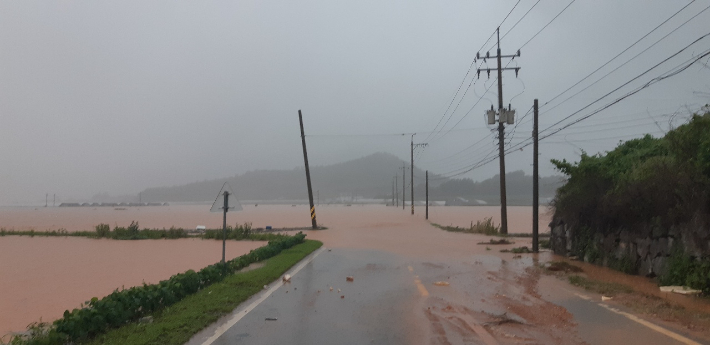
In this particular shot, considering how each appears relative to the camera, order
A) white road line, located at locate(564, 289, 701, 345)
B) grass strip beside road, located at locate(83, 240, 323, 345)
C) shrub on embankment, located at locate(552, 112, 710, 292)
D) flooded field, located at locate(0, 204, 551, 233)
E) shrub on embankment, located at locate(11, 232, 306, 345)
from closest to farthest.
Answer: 1. shrub on embankment, located at locate(11, 232, 306, 345)
2. white road line, located at locate(564, 289, 701, 345)
3. grass strip beside road, located at locate(83, 240, 323, 345)
4. shrub on embankment, located at locate(552, 112, 710, 292)
5. flooded field, located at locate(0, 204, 551, 233)

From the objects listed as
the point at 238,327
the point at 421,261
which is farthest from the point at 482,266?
the point at 238,327

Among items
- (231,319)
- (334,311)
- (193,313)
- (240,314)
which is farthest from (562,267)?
(193,313)

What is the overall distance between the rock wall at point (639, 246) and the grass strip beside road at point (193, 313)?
9.05 metres

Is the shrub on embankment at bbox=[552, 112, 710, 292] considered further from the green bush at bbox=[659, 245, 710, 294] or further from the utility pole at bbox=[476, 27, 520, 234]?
the utility pole at bbox=[476, 27, 520, 234]

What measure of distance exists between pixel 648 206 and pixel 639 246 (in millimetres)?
1114

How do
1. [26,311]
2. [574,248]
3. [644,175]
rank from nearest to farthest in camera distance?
[26,311]
[644,175]
[574,248]

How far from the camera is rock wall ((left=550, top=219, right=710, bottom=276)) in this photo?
10289 mm

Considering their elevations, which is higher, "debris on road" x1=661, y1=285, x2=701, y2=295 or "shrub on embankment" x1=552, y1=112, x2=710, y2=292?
"shrub on embankment" x1=552, y1=112, x2=710, y2=292

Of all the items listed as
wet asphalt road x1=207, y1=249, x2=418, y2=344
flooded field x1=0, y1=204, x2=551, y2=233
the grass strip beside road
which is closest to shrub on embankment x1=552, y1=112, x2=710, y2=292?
flooded field x1=0, y1=204, x2=551, y2=233

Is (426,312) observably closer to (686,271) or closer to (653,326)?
(653,326)

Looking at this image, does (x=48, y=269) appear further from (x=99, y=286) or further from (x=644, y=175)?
(x=644, y=175)

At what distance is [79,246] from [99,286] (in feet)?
51.7

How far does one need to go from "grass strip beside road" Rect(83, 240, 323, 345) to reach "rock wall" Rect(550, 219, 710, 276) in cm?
905

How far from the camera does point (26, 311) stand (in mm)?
10820
